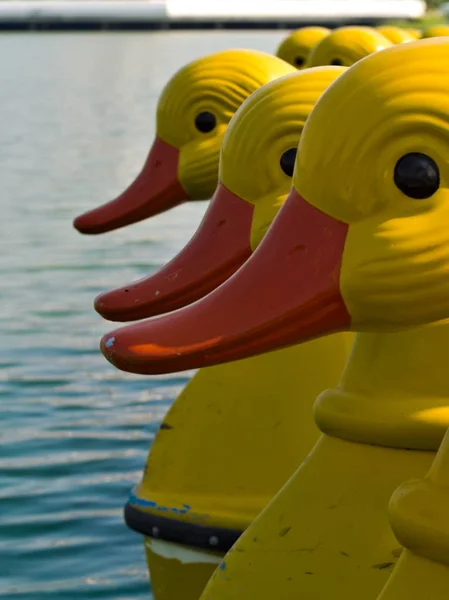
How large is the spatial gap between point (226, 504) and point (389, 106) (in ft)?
4.78

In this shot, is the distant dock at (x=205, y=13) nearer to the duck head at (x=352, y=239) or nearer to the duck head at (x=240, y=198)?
the duck head at (x=240, y=198)

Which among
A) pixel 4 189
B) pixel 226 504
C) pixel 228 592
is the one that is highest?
pixel 228 592

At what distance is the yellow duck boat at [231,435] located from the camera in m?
3.71

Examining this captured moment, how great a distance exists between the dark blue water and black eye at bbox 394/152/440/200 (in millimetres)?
2296

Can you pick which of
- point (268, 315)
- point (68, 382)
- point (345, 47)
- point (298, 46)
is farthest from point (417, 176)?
point (298, 46)

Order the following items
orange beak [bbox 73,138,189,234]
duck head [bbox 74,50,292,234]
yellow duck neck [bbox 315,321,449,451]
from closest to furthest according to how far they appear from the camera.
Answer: yellow duck neck [bbox 315,321,449,451], duck head [bbox 74,50,292,234], orange beak [bbox 73,138,189,234]

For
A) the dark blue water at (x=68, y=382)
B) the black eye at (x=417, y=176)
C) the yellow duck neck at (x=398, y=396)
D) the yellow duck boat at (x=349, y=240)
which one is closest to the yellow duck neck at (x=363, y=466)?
the yellow duck neck at (x=398, y=396)

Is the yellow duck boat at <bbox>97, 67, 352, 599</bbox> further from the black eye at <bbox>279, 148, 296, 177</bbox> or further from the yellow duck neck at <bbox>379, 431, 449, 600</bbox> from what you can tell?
the yellow duck neck at <bbox>379, 431, 449, 600</bbox>

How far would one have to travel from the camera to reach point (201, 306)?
281 cm

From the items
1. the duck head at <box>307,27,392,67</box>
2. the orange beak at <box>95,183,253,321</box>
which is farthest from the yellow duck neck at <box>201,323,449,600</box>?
the duck head at <box>307,27,392,67</box>

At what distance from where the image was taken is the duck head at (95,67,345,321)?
351 centimetres

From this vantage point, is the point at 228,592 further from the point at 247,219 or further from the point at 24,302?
the point at 24,302

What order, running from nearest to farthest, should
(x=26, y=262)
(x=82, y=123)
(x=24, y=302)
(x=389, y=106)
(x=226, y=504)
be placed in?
(x=389, y=106), (x=226, y=504), (x=24, y=302), (x=26, y=262), (x=82, y=123)

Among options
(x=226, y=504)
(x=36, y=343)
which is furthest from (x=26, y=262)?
(x=226, y=504)
